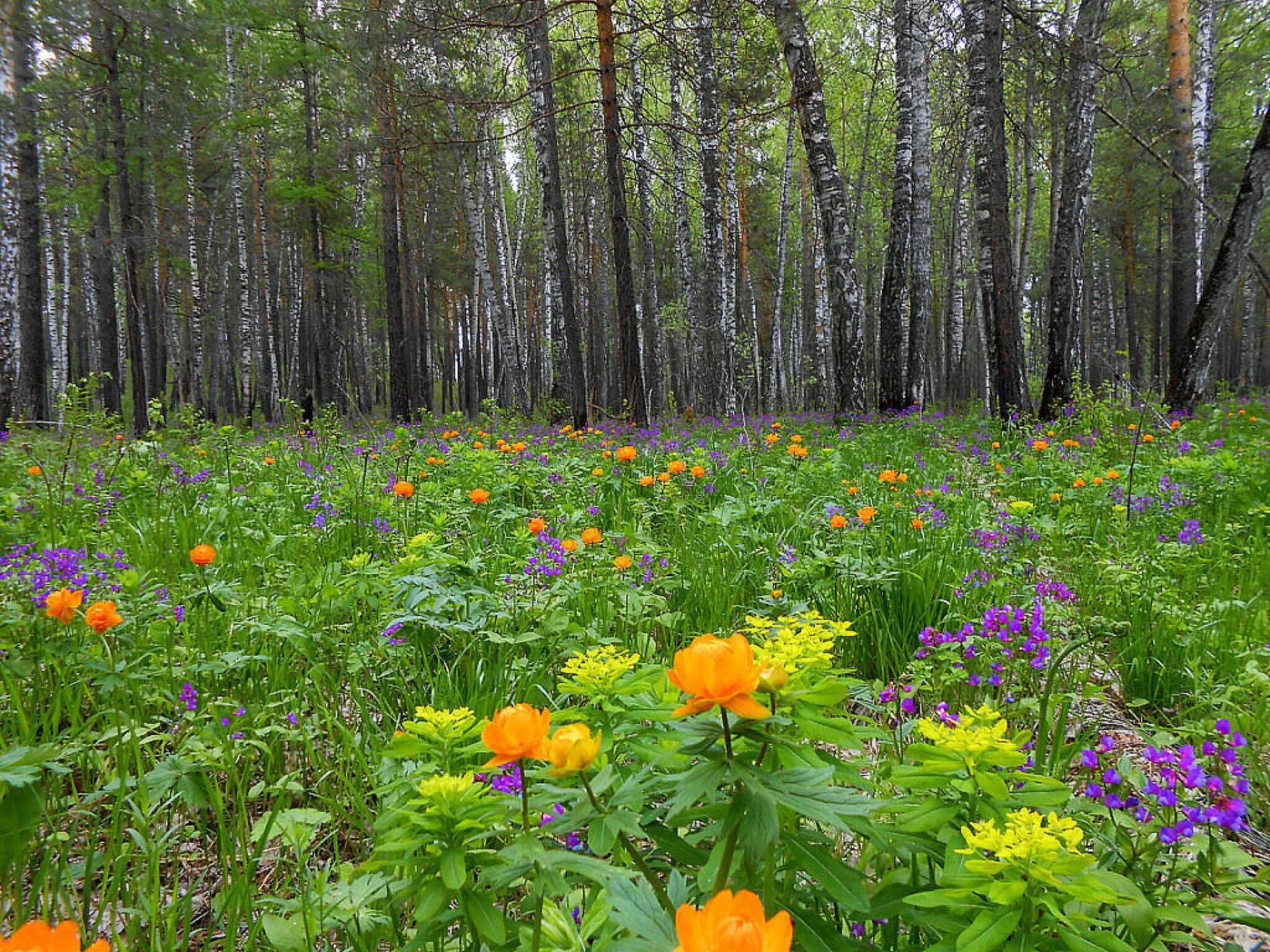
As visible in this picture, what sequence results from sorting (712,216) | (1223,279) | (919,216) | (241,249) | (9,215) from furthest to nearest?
(241,249) → (919,216) → (712,216) → (9,215) → (1223,279)

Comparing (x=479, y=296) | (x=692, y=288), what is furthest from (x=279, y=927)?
(x=479, y=296)

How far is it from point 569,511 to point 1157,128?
50.4 feet

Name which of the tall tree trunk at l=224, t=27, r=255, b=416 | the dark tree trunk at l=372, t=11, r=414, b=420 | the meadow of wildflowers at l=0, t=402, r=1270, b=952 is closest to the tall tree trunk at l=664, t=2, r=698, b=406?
the dark tree trunk at l=372, t=11, r=414, b=420

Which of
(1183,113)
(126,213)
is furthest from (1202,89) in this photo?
(126,213)

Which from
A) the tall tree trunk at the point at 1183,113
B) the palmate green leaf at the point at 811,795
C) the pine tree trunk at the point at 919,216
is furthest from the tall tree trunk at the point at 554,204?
the palmate green leaf at the point at 811,795

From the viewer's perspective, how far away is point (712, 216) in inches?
440

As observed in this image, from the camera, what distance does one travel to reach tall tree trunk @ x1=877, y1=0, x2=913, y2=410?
9.05 metres

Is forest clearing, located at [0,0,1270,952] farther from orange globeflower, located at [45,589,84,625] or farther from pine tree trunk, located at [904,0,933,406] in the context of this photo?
pine tree trunk, located at [904,0,933,406]

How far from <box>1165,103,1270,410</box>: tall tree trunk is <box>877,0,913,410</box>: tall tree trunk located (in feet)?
10.1

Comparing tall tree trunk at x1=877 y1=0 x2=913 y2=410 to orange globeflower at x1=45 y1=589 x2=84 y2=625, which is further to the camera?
tall tree trunk at x1=877 y1=0 x2=913 y2=410

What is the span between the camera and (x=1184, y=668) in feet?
6.41

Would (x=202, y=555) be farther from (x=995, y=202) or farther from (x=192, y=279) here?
(x=192, y=279)

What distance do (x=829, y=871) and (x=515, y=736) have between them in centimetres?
39

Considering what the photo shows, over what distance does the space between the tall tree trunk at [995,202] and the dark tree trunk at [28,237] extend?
12368 millimetres
